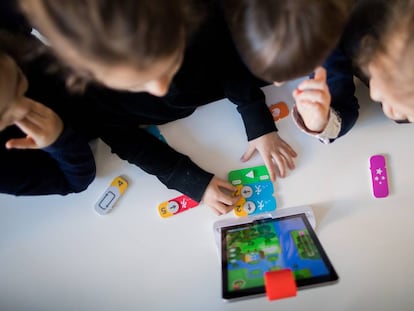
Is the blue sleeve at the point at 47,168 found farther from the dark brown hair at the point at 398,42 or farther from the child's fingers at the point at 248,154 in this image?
the dark brown hair at the point at 398,42

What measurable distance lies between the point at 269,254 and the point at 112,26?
404 millimetres

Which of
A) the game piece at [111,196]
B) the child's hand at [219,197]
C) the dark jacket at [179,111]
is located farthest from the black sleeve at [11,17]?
the child's hand at [219,197]

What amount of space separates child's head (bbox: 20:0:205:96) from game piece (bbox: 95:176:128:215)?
31cm

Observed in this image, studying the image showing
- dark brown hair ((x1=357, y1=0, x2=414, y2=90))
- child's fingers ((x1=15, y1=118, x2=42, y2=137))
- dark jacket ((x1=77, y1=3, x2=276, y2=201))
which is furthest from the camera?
dark jacket ((x1=77, y1=3, x2=276, y2=201))

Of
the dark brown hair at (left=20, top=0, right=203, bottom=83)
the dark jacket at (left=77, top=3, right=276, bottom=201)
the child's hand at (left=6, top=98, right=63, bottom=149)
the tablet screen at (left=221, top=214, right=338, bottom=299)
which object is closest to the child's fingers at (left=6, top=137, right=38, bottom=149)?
the child's hand at (left=6, top=98, right=63, bottom=149)

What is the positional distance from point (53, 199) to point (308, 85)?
1.65 feet

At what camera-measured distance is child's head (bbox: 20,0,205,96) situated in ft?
1.41

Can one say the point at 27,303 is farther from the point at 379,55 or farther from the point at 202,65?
the point at 379,55

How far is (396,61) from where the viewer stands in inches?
21.9

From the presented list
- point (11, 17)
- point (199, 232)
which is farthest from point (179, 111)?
point (11, 17)

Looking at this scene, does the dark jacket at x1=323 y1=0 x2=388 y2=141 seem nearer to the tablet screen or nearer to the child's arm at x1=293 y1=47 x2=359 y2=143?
the child's arm at x1=293 y1=47 x2=359 y2=143

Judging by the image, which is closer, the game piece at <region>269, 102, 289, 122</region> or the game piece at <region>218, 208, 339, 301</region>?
the game piece at <region>218, 208, 339, 301</region>

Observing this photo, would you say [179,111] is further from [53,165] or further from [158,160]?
[53,165]

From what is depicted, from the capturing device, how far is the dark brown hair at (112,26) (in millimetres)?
428
